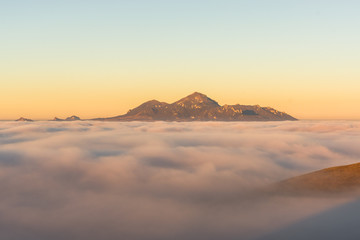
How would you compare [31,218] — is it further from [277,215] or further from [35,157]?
[35,157]

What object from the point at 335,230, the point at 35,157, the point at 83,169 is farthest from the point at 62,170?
the point at 335,230

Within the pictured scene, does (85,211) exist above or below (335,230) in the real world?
below

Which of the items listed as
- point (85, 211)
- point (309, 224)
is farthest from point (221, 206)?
point (85, 211)

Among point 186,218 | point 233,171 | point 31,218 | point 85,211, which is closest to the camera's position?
point 186,218

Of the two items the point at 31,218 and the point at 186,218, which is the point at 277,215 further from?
the point at 31,218

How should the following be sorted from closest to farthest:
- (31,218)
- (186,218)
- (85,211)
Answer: (186,218), (31,218), (85,211)

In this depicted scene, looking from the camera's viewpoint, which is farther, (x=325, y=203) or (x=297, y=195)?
(x=297, y=195)
